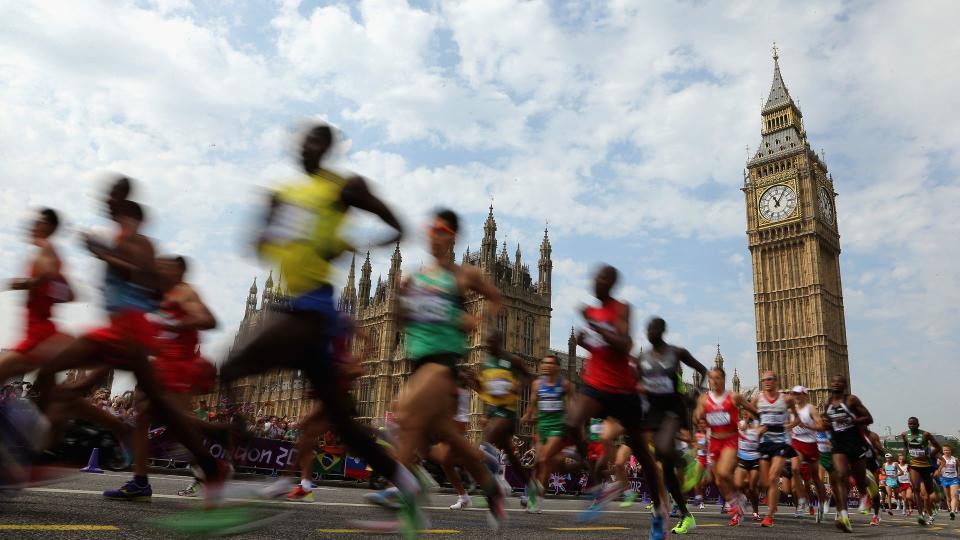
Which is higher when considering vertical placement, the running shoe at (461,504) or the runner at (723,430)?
the runner at (723,430)

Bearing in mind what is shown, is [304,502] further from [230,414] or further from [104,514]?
[230,414]

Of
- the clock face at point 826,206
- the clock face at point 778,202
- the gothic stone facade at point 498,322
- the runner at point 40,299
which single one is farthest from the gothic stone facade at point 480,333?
the runner at point 40,299

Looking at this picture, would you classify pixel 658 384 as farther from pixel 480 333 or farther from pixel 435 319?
pixel 480 333

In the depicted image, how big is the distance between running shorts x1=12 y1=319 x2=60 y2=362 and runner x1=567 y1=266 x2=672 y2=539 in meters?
3.80

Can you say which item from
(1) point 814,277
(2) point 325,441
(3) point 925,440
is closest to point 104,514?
(2) point 325,441

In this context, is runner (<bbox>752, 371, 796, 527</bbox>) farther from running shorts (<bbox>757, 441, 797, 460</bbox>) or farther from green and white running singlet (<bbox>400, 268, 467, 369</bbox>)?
green and white running singlet (<bbox>400, 268, 467, 369</bbox>)

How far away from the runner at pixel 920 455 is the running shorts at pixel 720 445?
233 inches

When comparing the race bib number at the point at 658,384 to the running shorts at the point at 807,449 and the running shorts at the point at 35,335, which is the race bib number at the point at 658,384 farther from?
the running shorts at the point at 35,335

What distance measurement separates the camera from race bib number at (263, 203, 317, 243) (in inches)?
127

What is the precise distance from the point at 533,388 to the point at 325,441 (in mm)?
8632

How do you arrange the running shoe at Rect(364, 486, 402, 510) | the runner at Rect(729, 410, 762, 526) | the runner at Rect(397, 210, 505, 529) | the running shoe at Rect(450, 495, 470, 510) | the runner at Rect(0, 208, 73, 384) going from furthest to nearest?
1. the runner at Rect(729, 410, 762, 526)
2. the running shoe at Rect(450, 495, 470, 510)
3. the runner at Rect(0, 208, 73, 384)
4. the runner at Rect(397, 210, 505, 529)
5. the running shoe at Rect(364, 486, 402, 510)

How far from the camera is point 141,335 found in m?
3.70

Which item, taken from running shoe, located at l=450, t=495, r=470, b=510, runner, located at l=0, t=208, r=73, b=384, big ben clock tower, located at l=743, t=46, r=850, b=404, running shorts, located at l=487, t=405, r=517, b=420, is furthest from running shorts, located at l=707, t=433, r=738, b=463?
big ben clock tower, located at l=743, t=46, r=850, b=404

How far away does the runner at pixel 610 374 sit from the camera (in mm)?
5219
